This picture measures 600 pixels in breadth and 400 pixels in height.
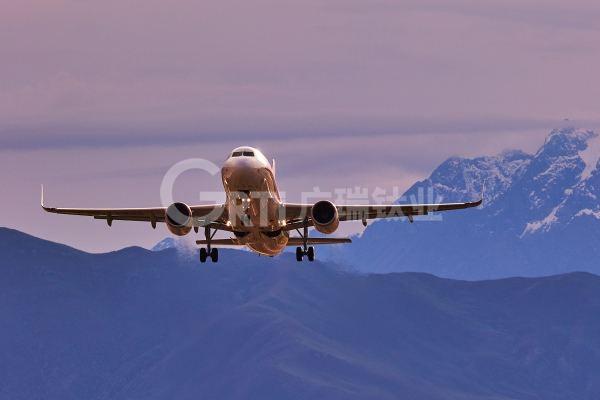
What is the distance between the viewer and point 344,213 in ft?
368

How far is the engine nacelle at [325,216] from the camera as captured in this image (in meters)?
102

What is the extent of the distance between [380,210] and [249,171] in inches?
714

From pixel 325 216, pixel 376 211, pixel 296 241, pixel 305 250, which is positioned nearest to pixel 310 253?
pixel 305 250

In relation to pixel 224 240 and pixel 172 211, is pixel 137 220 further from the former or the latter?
pixel 172 211

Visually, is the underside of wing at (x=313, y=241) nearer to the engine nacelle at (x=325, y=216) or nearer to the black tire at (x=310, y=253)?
the black tire at (x=310, y=253)

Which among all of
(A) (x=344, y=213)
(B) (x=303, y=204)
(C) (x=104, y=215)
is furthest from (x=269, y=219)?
(C) (x=104, y=215)

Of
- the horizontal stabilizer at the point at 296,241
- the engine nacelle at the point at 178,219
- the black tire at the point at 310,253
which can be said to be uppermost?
the engine nacelle at the point at 178,219

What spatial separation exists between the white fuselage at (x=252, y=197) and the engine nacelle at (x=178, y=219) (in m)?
2.82

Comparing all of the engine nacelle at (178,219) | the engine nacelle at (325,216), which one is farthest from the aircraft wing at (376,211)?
the engine nacelle at (178,219)

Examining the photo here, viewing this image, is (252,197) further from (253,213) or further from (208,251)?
(208,251)

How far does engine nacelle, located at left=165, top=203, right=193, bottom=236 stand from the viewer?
101938 millimetres

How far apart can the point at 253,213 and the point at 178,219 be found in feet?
16.9

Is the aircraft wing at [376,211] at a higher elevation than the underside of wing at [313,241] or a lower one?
higher

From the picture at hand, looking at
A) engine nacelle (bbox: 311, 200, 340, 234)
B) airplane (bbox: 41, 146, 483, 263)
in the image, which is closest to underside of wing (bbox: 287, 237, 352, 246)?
airplane (bbox: 41, 146, 483, 263)
